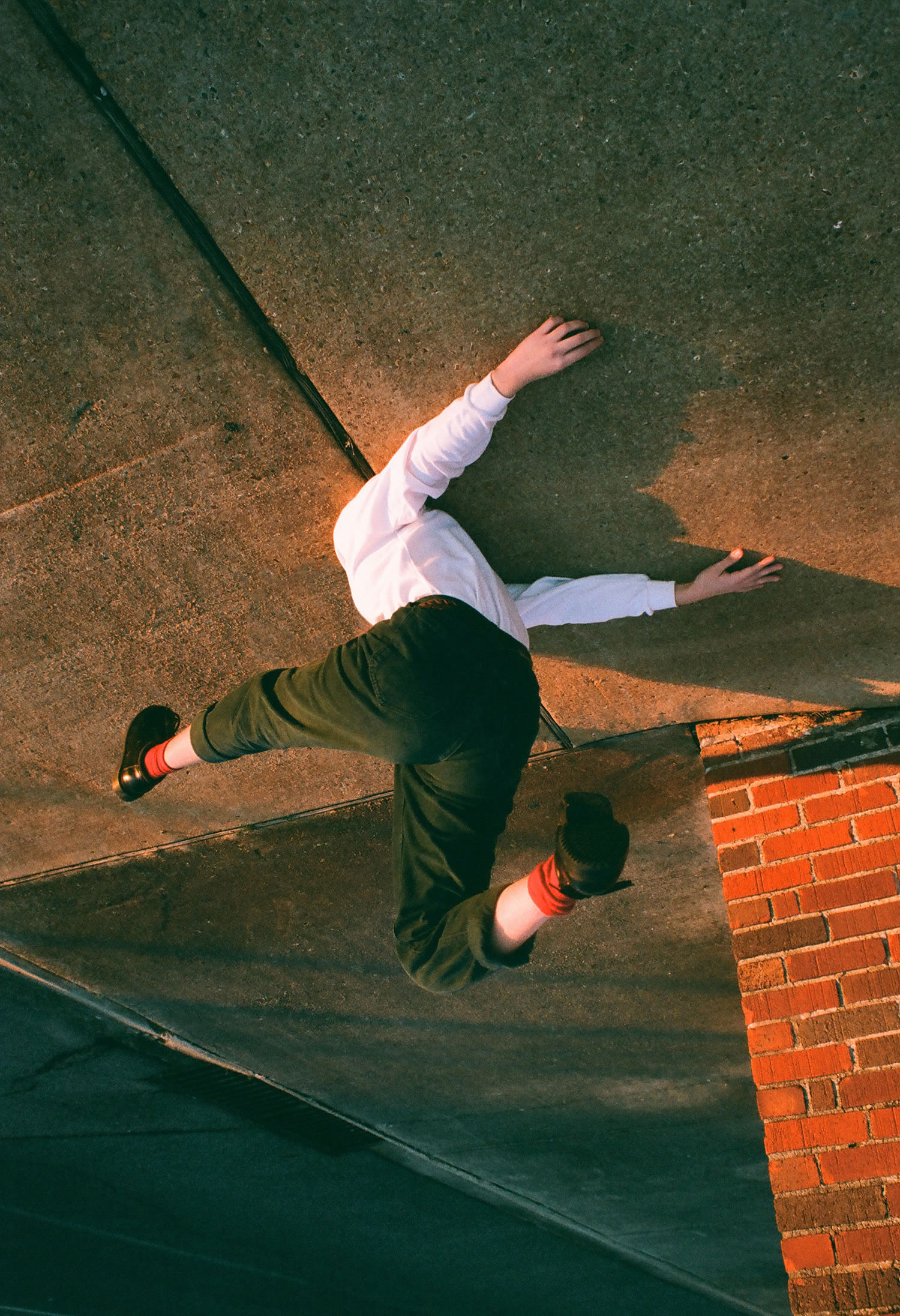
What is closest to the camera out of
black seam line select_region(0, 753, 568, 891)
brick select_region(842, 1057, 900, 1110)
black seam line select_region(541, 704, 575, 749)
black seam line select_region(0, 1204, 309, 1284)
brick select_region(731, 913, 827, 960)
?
brick select_region(842, 1057, 900, 1110)

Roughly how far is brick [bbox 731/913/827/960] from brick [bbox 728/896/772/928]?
0.02m

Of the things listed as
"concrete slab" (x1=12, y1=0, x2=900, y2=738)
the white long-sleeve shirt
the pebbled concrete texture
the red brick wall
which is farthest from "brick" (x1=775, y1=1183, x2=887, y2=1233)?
the white long-sleeve shirt

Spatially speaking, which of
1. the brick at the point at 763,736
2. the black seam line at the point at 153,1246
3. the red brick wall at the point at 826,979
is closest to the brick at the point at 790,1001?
the red brick wall at the point at 826,979

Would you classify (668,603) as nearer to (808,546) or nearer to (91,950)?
(808,546)

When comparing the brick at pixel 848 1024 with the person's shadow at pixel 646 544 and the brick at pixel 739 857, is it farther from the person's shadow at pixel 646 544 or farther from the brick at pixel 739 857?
the person's shadow at pixel 646 544

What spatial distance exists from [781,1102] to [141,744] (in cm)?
249

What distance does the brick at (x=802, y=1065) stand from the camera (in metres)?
2.58

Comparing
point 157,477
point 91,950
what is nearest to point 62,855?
point 91,950

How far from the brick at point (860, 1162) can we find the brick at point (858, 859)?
784 millimetres

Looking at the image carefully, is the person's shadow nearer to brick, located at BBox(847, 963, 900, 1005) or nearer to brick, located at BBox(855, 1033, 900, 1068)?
brick, located at BBox(847, 963, 900, 1005)

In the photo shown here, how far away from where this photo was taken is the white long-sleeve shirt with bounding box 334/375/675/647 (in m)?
2.27

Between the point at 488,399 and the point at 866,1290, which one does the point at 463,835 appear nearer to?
the point at 488,399

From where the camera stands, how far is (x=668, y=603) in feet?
8.89

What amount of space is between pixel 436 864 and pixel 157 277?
189 cm
